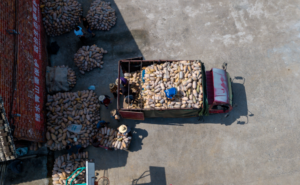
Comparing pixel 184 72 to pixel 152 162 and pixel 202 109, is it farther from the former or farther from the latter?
pixel 152 162

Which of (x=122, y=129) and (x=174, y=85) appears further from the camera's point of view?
(x=122, y=129)

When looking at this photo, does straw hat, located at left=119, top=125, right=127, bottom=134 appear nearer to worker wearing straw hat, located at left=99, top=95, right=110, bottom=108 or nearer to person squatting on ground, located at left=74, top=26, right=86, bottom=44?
worker wearing straw hat, located at left=99, top=95, right=110, bottom=108

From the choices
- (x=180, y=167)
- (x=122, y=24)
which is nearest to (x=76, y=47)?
(x=122, y=24)

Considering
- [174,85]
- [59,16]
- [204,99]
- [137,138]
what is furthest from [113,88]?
[59,16]

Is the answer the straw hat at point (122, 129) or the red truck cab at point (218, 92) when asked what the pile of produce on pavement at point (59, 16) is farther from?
the red truck cab at point (218, 92)

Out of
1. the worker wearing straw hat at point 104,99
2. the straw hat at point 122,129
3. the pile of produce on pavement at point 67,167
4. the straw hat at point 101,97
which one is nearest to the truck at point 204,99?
the straw hat at point 122,129

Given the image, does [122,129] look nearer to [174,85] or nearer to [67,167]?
[67,167]
